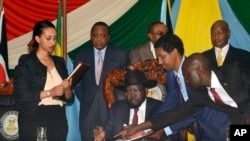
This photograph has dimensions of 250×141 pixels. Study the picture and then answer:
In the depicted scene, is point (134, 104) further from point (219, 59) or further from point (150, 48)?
point (219, 59)

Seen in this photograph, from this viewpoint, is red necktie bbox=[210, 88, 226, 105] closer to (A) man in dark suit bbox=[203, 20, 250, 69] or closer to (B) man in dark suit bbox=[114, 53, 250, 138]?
(B) man in dark suit bbox=[114, 53, 250, 138]

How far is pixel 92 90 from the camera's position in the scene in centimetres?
569

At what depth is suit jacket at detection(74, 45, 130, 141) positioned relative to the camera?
18.4 ft

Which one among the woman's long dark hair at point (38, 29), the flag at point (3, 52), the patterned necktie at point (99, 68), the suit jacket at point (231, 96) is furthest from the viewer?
the flag at point (3, 52)

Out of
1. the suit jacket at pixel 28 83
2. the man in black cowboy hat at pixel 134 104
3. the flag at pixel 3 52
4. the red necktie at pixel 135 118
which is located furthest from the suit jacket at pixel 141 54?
the suit jacket at pixel 28 83

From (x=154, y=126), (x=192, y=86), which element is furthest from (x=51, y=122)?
(x=192, y=86)

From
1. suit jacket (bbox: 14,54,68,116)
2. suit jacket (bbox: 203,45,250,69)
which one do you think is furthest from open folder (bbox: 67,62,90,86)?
suit jacket (bbox: 203,45,250,69)

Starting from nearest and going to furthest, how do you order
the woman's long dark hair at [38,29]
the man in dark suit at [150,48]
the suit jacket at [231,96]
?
1. the suit jacket at [231,96]
2. the woman's long dark hair at [38,29]
3. the man in dark suit at [150,48]

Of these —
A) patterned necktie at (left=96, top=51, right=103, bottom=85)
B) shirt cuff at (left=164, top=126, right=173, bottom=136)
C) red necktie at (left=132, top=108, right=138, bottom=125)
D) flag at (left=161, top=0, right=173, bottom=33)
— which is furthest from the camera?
flag at (left=161, top=0, right=173, bottom=33)

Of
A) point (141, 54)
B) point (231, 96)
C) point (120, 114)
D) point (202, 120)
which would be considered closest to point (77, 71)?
point (120, 114)

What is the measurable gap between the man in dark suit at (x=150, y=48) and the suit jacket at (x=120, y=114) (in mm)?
1203

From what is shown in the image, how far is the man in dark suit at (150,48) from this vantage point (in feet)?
19.3

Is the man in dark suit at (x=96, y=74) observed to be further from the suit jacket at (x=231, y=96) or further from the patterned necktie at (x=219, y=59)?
the suit jacket at (x=231, y=96)

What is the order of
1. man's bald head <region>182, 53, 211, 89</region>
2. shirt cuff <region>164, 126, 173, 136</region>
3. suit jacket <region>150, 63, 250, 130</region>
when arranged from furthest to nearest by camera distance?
shirt cuff <region>164, 126, 173, 136</region> < man's bald head <region>182, 53, 211, 89</region> < suit jacket <region>150, 63, 250, 130</region>
